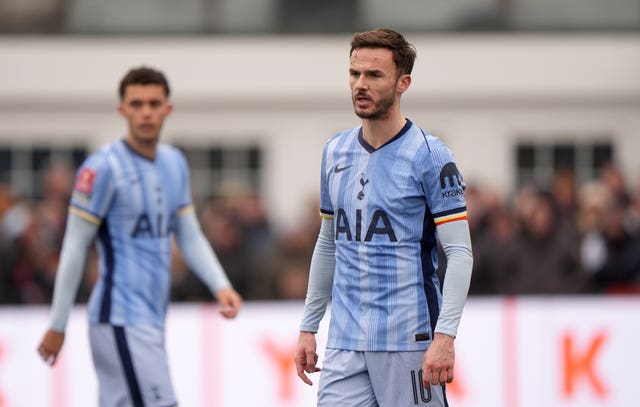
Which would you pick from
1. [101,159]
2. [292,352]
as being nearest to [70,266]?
[101,159]

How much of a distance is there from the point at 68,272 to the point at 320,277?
1.64m

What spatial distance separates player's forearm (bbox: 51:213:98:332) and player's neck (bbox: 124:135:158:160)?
1.49 feet

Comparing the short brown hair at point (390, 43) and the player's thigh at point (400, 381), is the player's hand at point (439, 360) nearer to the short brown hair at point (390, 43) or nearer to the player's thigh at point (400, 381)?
the player's thigh at point (400, 381)

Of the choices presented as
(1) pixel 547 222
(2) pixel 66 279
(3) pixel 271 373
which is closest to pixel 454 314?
(2) pixel 66 279

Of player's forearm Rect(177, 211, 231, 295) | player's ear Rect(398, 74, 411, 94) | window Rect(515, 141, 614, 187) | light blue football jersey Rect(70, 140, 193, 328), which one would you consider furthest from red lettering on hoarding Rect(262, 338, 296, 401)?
window Rect(515, 141, 614, 187)

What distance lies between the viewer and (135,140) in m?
7.61

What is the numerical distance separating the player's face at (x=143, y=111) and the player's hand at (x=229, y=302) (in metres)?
0.86

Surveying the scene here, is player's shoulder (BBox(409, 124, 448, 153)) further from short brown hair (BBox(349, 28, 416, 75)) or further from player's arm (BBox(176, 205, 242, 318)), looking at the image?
player's arm (BBox(176, 205, 242, 318))

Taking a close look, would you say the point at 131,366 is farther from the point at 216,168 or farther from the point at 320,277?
the point at 216,168

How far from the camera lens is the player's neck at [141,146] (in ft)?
25.0

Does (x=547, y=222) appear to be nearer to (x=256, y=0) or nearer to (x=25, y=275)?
(x=25, y=275)

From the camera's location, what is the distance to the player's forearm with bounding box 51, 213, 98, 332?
7.41 metres

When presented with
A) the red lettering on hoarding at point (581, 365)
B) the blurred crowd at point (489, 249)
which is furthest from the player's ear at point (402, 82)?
the blurred crowd at point (489, 249)

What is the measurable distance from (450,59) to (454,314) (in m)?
15.3
